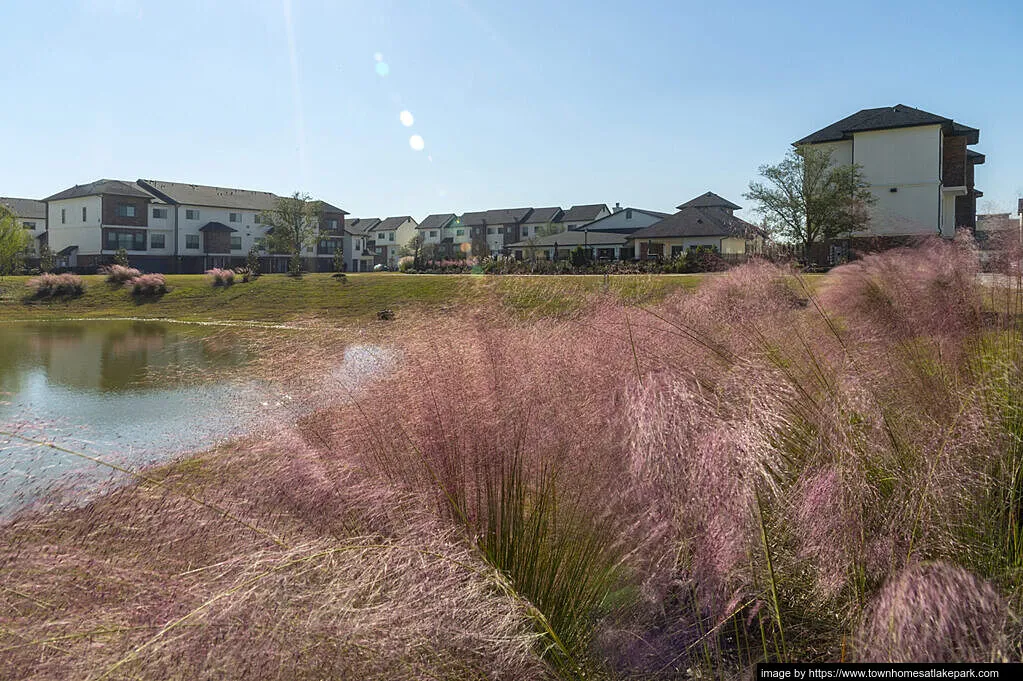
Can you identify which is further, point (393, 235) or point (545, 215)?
point (393, 235)

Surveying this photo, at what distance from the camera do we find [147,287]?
126ft

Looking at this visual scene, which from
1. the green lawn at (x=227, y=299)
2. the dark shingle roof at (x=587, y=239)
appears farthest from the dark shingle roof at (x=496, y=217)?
the green lawn at (x=227, y=299)

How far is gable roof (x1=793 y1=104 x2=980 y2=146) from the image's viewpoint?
126 feet

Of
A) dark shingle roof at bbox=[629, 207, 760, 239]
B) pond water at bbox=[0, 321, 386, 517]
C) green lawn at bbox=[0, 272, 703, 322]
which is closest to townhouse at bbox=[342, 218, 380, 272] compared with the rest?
green lawn at bbox=[0, 272, 703, 322]

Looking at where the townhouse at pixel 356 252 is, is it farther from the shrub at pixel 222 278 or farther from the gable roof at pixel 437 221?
the shrub at pixel 222 278

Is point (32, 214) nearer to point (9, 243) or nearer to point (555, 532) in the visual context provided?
point (9, 243)

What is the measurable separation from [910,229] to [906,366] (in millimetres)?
10380

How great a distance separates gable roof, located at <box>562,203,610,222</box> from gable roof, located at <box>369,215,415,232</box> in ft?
87.3

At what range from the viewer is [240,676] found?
2004 mm

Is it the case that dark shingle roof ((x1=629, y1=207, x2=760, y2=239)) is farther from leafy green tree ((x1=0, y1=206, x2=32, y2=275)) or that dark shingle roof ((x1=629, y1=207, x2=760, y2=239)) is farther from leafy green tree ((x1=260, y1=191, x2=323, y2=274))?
leafy green tree ((x1=0, y1=206, x2=32, y2=275))

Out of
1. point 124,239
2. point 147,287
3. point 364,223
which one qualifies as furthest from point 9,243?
point 364,223

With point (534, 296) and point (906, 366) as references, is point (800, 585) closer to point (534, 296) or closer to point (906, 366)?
point (906, 366)

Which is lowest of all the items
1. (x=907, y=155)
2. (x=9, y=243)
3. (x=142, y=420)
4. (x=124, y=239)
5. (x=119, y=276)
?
(x=142, y=420)

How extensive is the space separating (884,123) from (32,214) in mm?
76153
